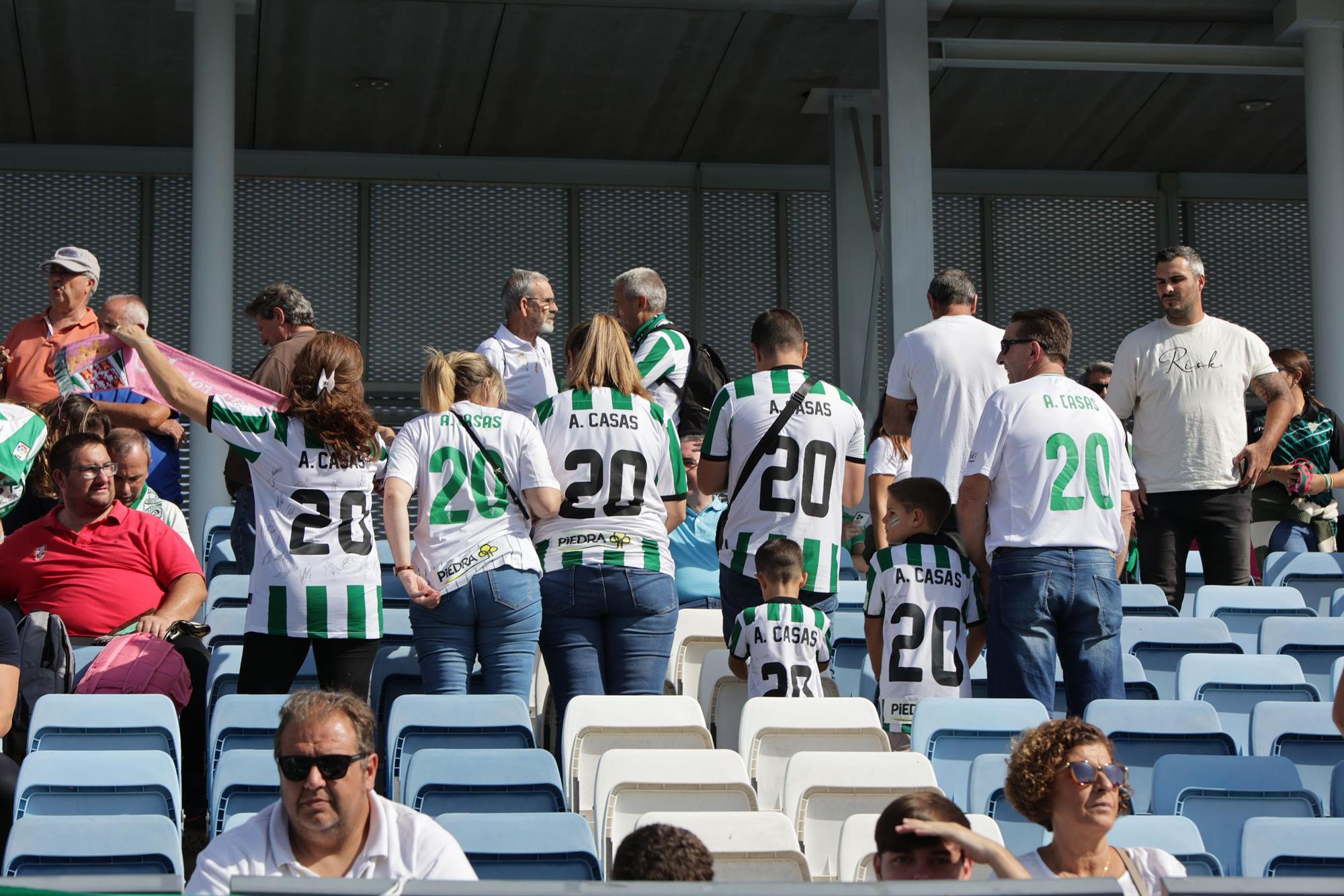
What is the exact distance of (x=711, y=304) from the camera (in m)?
13.9

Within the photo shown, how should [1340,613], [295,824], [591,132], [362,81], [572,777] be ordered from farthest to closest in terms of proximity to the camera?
1. [591,132]
2. [362,81]
3. [1340,613]
4. [572,777]
5. [295,824]

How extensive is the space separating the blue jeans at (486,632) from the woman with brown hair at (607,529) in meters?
0.15

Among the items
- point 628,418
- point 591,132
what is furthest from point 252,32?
point 628,418

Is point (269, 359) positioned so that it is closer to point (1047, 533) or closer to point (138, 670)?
point (138, 670)

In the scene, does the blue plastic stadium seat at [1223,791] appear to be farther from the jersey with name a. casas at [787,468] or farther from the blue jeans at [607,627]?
the blue jeans at [607,627]

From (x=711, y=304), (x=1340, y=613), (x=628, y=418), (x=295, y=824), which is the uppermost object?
(x=711, y=304)

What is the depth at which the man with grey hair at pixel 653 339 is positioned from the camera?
23.1ft

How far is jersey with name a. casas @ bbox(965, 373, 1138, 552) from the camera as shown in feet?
18.0

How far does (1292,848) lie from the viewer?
421 centimetres

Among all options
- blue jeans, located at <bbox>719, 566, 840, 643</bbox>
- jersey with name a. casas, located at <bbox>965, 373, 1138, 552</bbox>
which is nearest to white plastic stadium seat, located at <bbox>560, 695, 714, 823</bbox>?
blue jeans, located at <bbox>719, 566, 840, 643</bbox>

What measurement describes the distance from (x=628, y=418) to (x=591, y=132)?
758 centimetres

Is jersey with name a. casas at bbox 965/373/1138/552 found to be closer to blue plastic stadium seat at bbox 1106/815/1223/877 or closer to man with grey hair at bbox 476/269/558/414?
blue plastic stadium seat at bbox 1106/815/1223/877

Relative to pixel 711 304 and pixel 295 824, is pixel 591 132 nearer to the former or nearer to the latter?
pixel 711 304

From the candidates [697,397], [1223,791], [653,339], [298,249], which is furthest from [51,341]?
[298,249]
